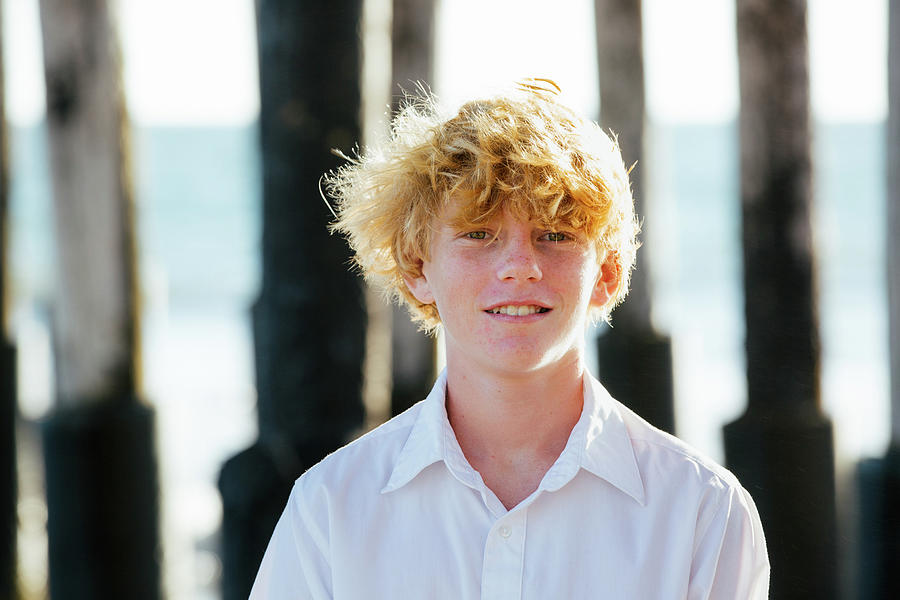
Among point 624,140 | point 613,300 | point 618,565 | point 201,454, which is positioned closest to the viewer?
point 618,565

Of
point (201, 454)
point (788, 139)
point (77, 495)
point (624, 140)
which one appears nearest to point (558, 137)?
point (788, 139)

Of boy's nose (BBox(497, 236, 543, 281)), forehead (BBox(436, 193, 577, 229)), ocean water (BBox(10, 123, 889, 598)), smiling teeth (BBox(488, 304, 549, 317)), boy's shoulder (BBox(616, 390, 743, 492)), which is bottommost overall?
ocean water (BBox(10, 123, 889, 598))

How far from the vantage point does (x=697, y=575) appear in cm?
182

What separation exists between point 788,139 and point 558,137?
1990mm

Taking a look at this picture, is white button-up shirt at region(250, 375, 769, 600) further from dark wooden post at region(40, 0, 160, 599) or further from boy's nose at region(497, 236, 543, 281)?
dark wooden post at region(40, 0, 160, 599)

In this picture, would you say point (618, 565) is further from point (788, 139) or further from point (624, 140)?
point (624, 140)

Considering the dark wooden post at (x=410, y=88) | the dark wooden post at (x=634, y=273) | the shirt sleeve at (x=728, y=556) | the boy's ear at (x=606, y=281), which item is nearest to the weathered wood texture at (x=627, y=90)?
the dark wooden post at (x=634, y=273)

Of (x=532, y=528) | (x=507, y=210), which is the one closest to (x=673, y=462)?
(x=532, y=528)

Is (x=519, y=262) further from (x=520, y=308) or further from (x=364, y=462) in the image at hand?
(x=364, y=462)

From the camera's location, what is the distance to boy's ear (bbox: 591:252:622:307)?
82.4 inches

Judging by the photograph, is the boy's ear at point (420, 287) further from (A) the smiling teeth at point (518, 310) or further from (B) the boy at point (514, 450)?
(A) the smiling teeth at point (518, 310)

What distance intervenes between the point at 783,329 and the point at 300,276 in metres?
1.61

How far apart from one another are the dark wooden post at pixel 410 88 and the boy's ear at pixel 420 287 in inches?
119

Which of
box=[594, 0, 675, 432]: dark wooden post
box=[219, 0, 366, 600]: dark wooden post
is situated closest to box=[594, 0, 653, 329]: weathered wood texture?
box=[594, 0, 675, 432]: dark wooden post
